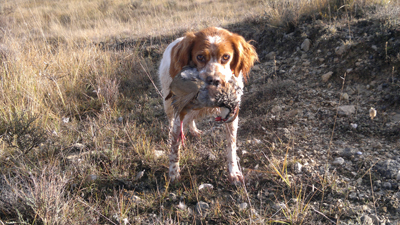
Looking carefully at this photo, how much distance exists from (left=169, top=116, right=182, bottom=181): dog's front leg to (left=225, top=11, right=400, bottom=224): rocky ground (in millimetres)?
852

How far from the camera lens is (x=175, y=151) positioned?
2.45m

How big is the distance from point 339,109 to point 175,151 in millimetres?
2076

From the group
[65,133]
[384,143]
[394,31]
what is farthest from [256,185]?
[394,31]

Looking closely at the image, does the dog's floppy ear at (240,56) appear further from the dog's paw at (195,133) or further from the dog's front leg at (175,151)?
the dog's paw at (195,133)

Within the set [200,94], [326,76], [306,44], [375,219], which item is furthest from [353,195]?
[306,44]

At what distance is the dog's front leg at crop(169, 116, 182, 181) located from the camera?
7.95 ft

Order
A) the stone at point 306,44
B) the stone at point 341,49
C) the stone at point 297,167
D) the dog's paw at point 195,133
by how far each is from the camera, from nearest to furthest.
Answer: the stone at point 297,167
the dog's paw at point 195,133
the stone at point 341,49
the stone at point 306,44

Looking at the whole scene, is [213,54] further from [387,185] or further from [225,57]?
[387,185]

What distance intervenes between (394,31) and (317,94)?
4.48 feet

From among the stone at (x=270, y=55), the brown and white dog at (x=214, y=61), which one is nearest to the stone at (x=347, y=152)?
the brown and white dog at (x=214, y=61)

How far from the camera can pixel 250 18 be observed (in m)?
6.27

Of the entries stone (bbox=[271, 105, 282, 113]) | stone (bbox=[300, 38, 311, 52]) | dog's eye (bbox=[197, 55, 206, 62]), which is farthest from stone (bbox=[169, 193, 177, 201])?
stone (bbox=[300, 38, 311, 52])

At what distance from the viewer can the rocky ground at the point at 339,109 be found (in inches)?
82.4

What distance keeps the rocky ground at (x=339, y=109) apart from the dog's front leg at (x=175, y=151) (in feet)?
2.80
